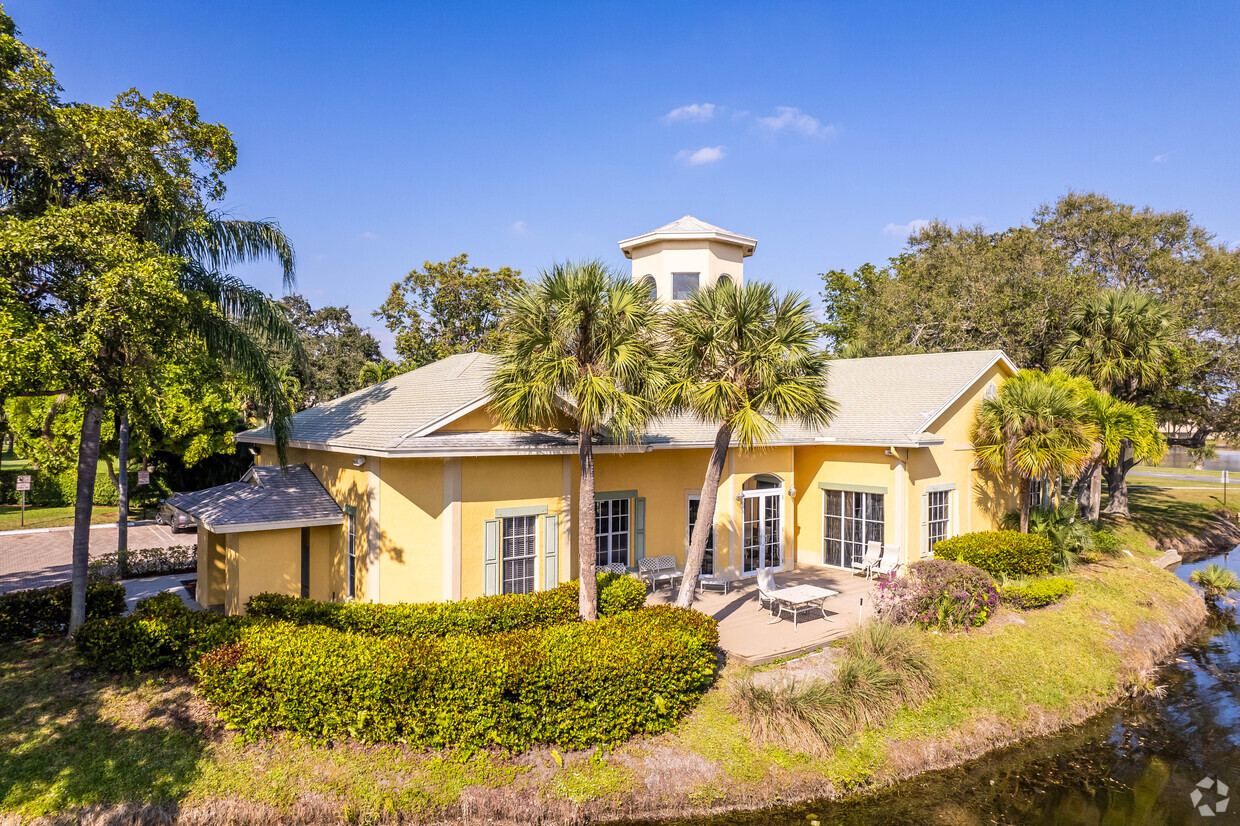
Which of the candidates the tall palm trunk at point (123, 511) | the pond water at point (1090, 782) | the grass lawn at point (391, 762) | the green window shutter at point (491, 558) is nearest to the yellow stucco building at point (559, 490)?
the green window shutter at point (491, 558)

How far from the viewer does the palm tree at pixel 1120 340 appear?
22.8m

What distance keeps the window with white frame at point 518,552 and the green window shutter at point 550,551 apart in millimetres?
211

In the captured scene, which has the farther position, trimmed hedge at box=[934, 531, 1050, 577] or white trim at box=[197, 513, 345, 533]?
trimmed hedge at box=[934, 531, 1050, 577]

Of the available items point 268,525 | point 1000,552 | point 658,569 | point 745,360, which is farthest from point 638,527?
point 1000,552

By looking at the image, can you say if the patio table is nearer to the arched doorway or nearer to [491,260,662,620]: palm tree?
the arched doorway

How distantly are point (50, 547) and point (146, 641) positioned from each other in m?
15.5

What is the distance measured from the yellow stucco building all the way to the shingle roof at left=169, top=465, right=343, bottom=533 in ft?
0.16

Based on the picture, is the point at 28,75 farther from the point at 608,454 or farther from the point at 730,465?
the point at 730,465

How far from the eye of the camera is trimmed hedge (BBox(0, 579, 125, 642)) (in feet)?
36.5

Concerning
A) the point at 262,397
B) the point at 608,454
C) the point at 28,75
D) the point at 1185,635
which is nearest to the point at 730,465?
the point at 608,454

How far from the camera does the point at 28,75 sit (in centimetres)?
964

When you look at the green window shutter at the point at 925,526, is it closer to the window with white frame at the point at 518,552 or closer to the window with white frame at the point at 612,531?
the window with white frame at the point at 612,531

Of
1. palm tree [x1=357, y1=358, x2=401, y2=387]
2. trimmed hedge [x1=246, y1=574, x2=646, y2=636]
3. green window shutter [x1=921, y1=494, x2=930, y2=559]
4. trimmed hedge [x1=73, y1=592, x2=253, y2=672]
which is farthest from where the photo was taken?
palm tree [x1=357, y1=358, x2=401, y2=387]

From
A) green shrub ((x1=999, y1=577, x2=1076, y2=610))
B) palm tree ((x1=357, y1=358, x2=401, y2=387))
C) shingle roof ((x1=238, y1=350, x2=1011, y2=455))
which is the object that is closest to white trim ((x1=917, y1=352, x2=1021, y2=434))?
shingle roof ((x1=238, y1=350, x2=1011, y2=455))
